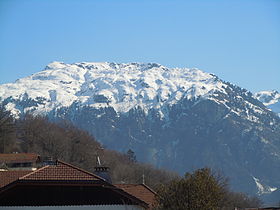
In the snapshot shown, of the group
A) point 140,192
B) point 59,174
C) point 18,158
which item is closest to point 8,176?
point 59,174

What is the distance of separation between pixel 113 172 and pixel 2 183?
91.8 metres

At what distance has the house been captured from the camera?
125 ft

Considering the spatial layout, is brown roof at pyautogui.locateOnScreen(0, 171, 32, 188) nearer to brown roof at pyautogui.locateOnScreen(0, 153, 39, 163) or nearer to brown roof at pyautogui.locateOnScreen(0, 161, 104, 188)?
brown roof at pyautogui.locateOnScreen(0, 161, 104, 188)

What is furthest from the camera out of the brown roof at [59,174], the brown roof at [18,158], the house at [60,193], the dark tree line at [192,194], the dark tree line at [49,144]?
the dark tree line at [49,144]

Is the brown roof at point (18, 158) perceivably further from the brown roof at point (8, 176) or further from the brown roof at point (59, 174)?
the brown roof at point (59, 174)

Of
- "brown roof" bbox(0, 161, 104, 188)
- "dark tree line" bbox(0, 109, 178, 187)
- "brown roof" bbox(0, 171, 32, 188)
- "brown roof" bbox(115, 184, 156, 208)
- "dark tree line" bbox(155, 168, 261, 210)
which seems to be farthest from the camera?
"dark tree line" bbox(0, 109, 178, 187)

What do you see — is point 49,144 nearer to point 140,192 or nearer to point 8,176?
point 140,192

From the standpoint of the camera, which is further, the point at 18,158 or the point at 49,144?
the point at 49,144

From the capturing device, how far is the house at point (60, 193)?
38.1 m

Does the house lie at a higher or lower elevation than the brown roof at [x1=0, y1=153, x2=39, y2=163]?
lower

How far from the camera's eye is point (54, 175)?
128ft

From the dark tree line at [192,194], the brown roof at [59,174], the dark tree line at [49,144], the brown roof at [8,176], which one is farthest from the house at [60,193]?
the dark tree line at [49,144]

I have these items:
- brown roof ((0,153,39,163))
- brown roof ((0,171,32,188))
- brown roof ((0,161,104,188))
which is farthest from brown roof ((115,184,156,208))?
brown roof ((0,153,39,163))

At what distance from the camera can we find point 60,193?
38531mm
